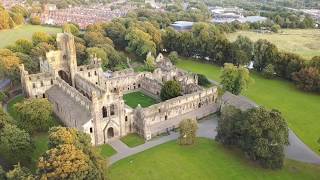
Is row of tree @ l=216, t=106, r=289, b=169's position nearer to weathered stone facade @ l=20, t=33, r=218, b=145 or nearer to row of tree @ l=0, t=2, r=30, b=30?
weathered stone facade @ l=20, t=33, r=218, b=145

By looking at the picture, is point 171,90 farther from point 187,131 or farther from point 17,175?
point 17,175

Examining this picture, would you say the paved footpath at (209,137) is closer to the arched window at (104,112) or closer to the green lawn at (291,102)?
the green lawn at (291,102)

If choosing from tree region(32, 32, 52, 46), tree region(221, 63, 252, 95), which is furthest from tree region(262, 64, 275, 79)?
tree region(32, 32, 52, 46)

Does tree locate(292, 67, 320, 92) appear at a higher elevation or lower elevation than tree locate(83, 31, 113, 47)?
lower

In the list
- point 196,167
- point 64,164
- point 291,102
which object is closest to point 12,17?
point 291,102

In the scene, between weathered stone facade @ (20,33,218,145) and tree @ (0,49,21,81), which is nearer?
weathered stone facade @ (20,33,218,145)

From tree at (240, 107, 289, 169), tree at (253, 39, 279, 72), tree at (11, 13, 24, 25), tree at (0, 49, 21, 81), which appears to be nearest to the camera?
tree at (240, 107, 289, 169)

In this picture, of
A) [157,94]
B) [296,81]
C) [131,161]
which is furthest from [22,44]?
[296,81]
